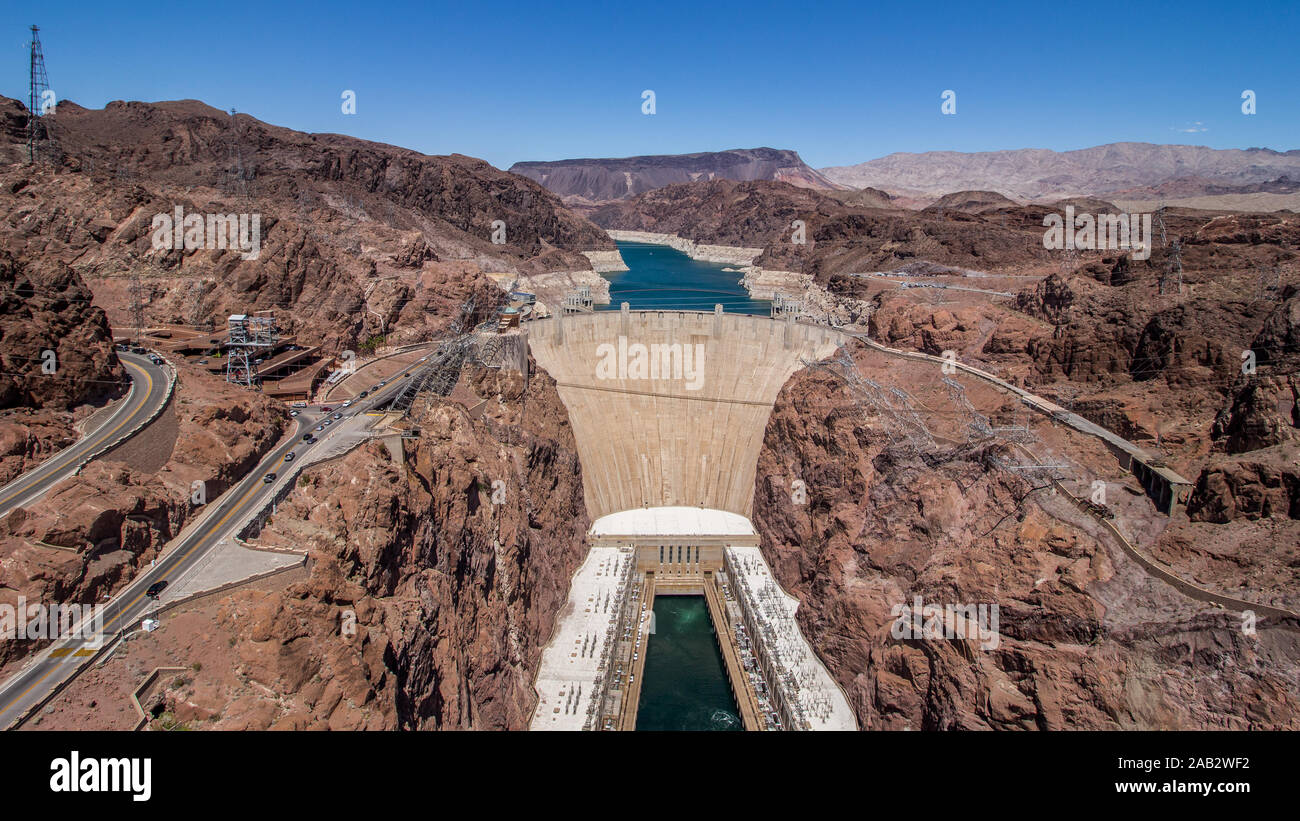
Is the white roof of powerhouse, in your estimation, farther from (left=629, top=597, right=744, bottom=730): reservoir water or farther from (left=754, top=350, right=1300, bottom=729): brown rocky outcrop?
(left=754, top=350, right=1300, bottom=729): brown rocky outcrop

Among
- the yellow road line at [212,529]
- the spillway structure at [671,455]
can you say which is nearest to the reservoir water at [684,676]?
the spillway structure at [671,455]

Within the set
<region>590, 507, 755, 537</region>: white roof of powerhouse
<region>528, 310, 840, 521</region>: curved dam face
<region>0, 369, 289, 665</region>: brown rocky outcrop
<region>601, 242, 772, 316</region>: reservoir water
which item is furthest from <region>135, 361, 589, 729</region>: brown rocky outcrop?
<region>601, 242, 772, 316</region>: reservoir water

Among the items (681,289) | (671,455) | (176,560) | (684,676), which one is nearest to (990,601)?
(684,676)

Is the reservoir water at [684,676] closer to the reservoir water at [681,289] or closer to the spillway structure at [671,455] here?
the spillway structure at [671,455]

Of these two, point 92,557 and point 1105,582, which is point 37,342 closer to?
point 92,557

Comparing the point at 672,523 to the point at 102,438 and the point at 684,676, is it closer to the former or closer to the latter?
the point at 684,676

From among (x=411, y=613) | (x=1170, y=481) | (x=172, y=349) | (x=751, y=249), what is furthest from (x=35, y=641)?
(x=751, y=249)
